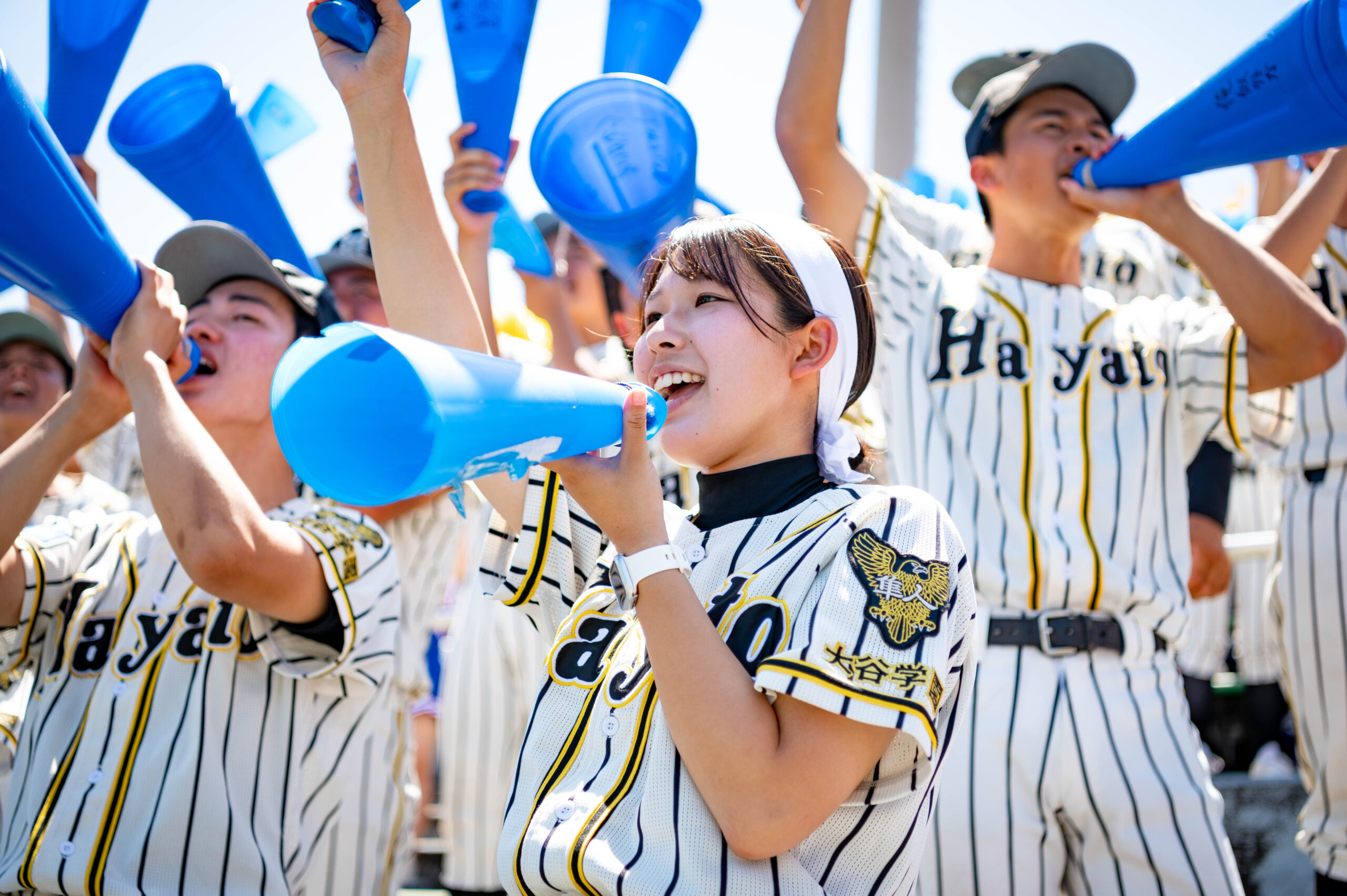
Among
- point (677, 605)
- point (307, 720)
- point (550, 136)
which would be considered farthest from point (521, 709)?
point (677, 605)

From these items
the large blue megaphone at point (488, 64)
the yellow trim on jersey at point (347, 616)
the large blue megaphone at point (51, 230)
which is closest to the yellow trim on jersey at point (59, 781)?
the yellow trim on jersey at point (347, 616)

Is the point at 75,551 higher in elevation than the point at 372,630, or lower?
higher

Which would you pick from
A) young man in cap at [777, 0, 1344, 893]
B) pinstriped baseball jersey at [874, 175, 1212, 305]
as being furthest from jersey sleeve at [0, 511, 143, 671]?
pinstriped baseball jersey at [874, 175, 1212, 305]

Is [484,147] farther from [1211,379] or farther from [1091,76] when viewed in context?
[1211,379]

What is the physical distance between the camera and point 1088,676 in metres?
2.22

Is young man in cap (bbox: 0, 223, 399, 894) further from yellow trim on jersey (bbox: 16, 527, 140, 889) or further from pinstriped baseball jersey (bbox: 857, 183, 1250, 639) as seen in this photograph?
pinstriped baseball jersey (bbox: 857, 183, 1250, 639)

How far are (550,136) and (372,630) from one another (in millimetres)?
1075

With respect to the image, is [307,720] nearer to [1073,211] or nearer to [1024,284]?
[1024,284]

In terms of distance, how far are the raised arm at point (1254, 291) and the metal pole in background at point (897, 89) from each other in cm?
243

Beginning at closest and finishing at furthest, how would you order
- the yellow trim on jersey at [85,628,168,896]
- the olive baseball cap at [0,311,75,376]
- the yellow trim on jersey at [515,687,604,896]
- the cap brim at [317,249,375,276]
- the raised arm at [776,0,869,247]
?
the yellow trim on jersey at [515,687,604,896] → the yellow trim on jersey at [85,628,168,896] → the raised arm at [776,0,869,247] → the olive baseball cap at [0,311,75,376] → the cap brim at [317,249,375,276]

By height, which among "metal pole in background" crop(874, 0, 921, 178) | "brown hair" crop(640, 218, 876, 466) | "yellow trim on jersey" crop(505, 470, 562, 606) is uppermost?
"metal pole in background" crop(874, 0, 921, 178)

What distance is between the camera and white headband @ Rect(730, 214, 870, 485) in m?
1.59

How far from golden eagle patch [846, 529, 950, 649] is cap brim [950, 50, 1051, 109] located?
2.39 m

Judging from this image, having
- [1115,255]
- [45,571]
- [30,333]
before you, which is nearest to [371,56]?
[45,571]
